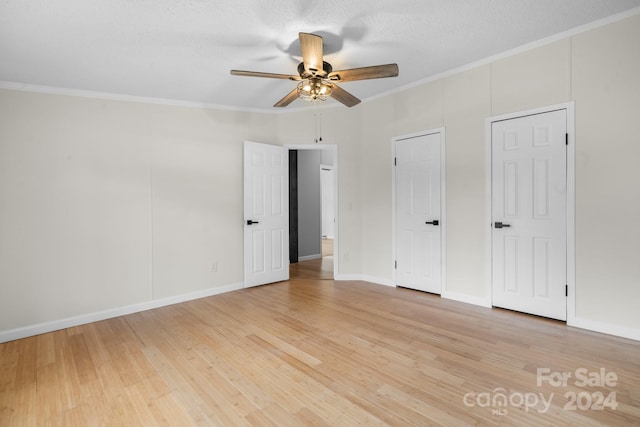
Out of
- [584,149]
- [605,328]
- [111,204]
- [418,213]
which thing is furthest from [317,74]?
[605,328]

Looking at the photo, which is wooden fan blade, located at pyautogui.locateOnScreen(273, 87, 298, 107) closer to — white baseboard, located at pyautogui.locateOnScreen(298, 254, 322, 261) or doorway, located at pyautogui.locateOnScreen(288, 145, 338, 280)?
doorway, located at pyautogui.locateOnScreen(288, 145, 338, 280)

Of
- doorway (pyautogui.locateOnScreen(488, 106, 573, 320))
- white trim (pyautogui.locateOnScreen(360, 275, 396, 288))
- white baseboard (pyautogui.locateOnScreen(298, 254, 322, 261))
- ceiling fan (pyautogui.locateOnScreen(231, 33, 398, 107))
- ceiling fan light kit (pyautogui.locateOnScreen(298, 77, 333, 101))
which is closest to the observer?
ceiling fan (pyautogui.locateOnScreen(231, 33, 398, 107))

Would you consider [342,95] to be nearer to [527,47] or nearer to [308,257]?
[527,47]

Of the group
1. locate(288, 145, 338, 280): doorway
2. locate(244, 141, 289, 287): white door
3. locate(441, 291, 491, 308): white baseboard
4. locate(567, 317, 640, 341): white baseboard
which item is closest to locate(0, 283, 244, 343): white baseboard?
locate(244, 141, 289, 287): white door

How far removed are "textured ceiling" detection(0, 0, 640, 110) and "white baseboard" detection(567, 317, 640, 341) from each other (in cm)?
264

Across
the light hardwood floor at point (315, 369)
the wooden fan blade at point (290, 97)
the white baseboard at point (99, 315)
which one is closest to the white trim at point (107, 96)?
the wooden fan blade at point (290, 97)

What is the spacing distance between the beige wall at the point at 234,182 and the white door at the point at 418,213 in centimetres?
17

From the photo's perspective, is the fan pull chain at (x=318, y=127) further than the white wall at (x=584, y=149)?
Yes

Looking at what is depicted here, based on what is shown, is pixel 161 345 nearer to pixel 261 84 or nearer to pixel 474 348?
pixel 474 348

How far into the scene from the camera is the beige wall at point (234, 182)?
8.97 feet

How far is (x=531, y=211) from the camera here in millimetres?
3189

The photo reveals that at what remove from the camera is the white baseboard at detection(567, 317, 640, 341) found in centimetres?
264

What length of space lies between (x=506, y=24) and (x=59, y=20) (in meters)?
3.52

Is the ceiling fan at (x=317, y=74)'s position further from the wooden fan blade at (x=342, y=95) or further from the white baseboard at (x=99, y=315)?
the white baseboard at (x=99, y=315)
